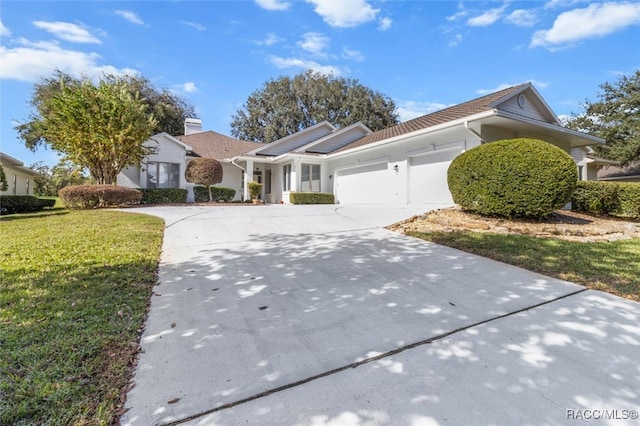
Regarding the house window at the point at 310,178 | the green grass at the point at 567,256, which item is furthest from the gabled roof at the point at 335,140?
the green grass at the point at 567,256

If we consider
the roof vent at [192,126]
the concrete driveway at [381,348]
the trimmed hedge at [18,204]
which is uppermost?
the roof vent at [192,126]

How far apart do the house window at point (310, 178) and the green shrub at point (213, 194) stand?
432cm

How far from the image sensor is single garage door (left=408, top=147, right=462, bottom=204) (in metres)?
11.5

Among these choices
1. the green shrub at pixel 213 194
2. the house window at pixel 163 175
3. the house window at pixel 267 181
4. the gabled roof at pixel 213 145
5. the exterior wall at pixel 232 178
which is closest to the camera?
the house window at pixel 163 175

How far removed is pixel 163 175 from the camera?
17.7 meters

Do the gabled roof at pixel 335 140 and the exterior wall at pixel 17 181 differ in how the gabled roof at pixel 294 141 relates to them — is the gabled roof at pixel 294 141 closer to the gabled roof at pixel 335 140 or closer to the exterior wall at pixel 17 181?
the gabled roof at pixel 335 140

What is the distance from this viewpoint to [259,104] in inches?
1384

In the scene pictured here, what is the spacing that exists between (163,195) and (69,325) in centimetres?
1509

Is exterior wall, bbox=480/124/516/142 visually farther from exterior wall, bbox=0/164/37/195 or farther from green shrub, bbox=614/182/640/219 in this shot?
exterior wall, bbox=0/164/37/195

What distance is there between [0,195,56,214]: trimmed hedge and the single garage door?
16343 mm

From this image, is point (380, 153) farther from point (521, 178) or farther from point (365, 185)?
point (521, 178)

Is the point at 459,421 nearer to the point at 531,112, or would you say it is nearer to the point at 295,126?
the point at 531,112

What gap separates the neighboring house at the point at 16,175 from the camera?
48.6 ft

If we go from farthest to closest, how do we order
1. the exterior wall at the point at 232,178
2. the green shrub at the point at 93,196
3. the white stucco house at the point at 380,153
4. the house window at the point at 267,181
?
the house window at the point at 267,181 < the exterior wall at the point at 232,178 < the green shrub at the point at 93,196 < the white stucco house at the point at 380,153
